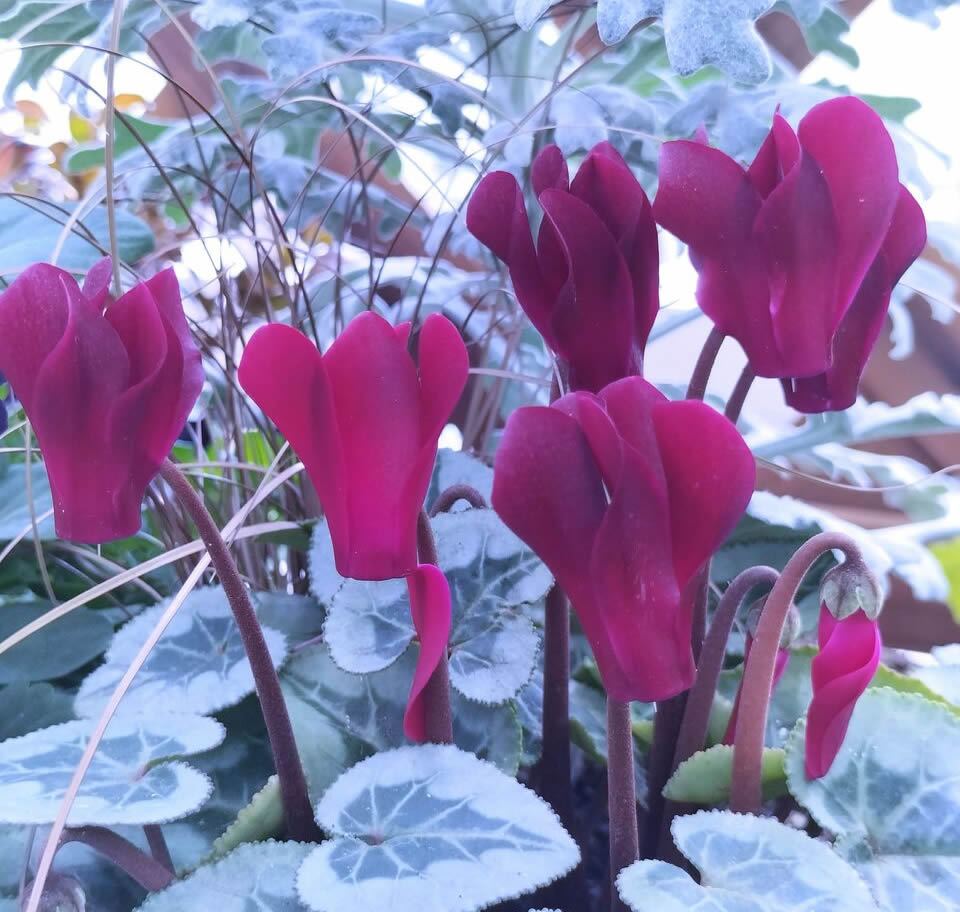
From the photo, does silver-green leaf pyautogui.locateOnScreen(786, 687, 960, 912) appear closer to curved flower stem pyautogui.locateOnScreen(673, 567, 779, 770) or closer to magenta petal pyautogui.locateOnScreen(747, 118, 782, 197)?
curved flower stem pyautogui.locateOnScreen(673, 567, 779, 770)

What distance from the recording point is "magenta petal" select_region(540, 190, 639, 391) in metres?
0.31

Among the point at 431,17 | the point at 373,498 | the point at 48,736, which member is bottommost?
the point at 48,736

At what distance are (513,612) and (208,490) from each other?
511mm

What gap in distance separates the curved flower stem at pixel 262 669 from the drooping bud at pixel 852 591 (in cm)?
21

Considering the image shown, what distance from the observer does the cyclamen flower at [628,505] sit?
24 cm

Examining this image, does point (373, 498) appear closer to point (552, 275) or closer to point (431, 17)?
point (552, 275)

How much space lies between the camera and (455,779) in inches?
13.0

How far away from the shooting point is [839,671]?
333 mm

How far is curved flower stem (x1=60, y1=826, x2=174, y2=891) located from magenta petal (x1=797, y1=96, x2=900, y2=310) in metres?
0.33

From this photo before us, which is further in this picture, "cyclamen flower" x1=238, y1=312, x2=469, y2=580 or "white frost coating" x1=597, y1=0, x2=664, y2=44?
"white frost coating" x1=597, y1=0, x2=664, y2=44

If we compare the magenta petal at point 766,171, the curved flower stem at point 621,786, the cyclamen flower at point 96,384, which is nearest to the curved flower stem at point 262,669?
the cyclamen flower at point 96,384

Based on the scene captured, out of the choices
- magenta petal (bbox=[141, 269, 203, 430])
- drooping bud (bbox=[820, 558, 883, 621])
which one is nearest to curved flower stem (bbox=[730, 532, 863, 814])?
drooping bud (bbox=[820, 558, 883, 621])

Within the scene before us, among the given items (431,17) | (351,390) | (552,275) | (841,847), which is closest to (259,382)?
(351,390)

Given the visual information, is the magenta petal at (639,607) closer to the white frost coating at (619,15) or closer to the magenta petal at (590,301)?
the magenta petal at (590,301)
